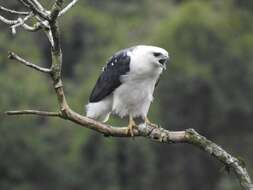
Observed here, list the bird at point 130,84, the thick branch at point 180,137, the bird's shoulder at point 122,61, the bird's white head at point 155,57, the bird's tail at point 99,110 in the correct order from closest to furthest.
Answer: the thick branch at point 180,137 < the bird's white head at point 155,57 < the bird at point 130,84 < the bird's shoulder at point 122,61 < the bird's tail at point 99,110

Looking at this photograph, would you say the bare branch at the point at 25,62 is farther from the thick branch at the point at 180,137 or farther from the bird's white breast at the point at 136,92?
the bird's white breast at the point at 136,92

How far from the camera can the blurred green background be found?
42.2 meters

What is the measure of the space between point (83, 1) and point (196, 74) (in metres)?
14.5

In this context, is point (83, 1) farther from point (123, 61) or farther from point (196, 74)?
point (123, 61)

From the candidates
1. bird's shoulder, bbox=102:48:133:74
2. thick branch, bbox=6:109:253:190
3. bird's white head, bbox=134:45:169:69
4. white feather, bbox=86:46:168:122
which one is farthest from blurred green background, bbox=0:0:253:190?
thick branch, bbox=6:109:253:190

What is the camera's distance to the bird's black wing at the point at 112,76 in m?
10.9

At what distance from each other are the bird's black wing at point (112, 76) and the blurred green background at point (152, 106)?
27.2 metres

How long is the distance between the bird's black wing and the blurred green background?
2723 centimetres

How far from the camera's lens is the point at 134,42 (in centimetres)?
5047

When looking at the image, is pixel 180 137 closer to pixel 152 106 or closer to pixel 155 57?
pixel 155 57

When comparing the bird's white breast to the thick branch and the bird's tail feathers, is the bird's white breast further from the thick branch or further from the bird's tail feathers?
the thick branch

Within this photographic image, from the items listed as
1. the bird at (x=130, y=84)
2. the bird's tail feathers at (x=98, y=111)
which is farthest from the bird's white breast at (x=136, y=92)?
the bird's tail feathers at (x=98, y=111)

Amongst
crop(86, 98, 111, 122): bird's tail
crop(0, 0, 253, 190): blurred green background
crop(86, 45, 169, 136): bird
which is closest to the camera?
crop(86, 45, 169, 136): bird

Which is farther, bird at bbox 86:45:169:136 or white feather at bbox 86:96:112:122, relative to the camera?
white feather at bbox 86:96:112:122
